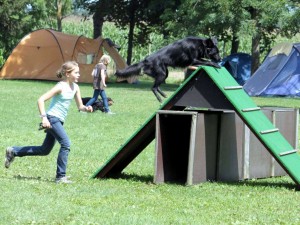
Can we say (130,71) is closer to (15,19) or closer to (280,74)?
(280,74)

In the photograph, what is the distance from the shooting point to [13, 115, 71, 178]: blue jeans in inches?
300

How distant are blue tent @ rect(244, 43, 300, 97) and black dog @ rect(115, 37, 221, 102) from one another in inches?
490

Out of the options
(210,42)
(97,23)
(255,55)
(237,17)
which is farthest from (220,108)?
(97,23)

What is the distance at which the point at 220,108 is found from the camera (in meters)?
7.74

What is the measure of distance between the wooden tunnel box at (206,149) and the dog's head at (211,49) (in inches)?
128

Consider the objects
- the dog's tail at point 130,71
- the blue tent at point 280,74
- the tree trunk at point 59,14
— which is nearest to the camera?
the dog's tail at point 130,71

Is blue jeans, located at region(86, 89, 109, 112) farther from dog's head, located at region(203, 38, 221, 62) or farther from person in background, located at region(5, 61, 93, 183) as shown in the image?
person in background, located at region(5, 61, 93, 183)

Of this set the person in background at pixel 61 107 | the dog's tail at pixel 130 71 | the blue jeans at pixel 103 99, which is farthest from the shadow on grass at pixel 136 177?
the blue jeans at pixel 103 99

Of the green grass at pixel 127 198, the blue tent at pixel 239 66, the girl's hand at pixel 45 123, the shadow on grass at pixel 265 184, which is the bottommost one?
the blue tent at pixel 239 66

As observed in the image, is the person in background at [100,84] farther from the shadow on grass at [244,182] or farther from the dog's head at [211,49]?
the shadow on grass at [244,182]

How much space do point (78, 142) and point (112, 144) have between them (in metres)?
0.62

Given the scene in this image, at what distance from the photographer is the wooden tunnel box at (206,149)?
7.92m

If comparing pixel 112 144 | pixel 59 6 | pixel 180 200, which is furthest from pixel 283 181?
pixel 59 6

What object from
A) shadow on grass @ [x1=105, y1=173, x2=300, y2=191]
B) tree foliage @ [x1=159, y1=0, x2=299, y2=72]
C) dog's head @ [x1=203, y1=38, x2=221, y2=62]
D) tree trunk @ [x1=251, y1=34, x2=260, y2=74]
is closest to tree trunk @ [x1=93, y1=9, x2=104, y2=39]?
tree foliage @ [x1=159, y1=0, x2=299, y2=72]
